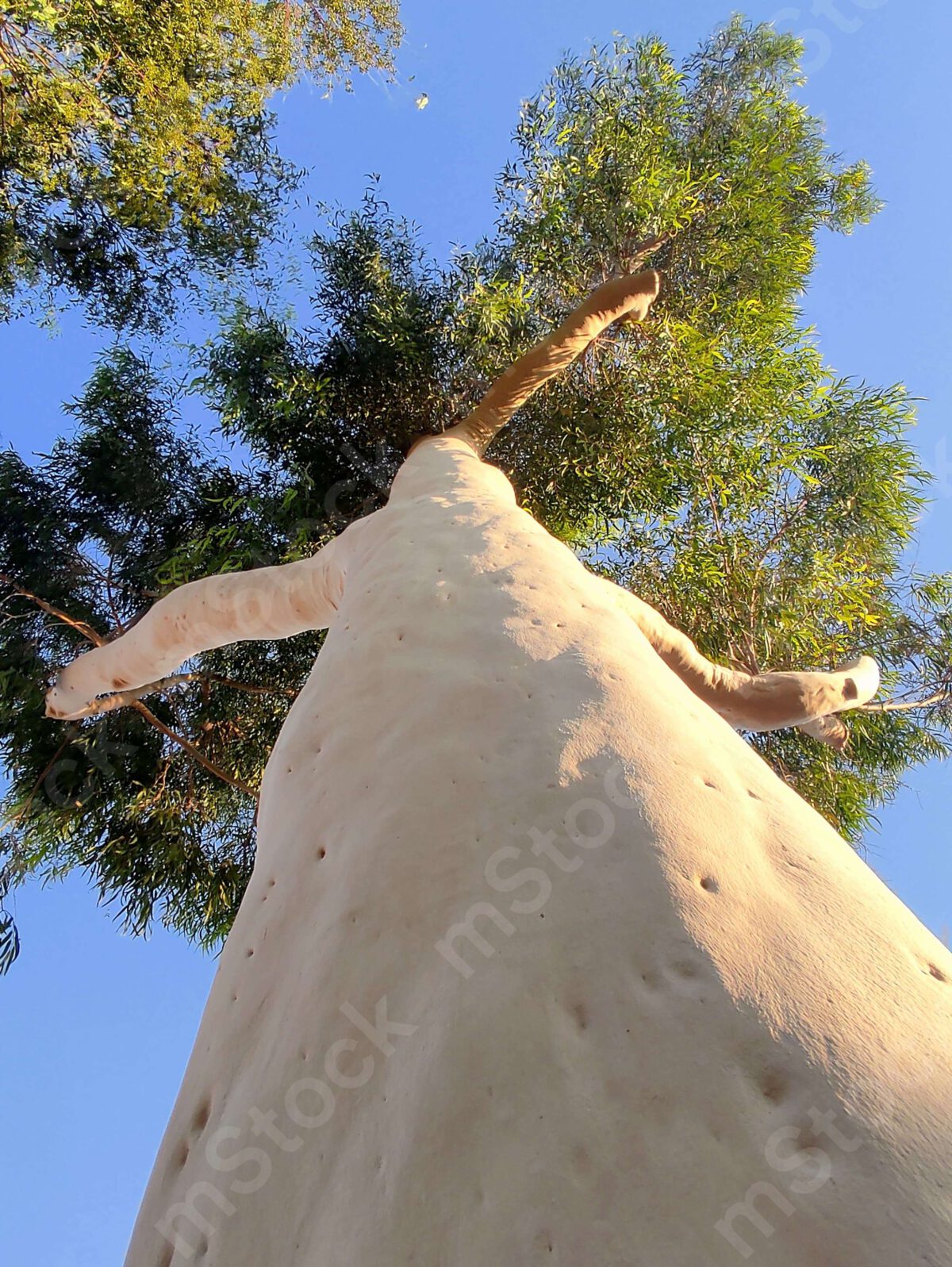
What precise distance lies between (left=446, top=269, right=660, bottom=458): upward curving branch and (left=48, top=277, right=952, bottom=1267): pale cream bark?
2783 millimetres

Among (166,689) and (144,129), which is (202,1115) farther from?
(144,129)

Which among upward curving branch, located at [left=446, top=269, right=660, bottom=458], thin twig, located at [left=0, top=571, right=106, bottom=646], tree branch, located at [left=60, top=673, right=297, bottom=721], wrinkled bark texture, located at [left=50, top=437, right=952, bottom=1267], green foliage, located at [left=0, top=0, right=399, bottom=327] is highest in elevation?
green foliage, located at [left=0, top=0, right=399, bottom=327]

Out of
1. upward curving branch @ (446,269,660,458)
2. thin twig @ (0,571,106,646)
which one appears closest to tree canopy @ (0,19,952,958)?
thin twig @ (0,571,106,646)

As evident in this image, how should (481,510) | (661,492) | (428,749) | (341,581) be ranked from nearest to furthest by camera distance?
(428,749), (481,510), (341,581), (661,492)

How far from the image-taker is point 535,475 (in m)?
5.23

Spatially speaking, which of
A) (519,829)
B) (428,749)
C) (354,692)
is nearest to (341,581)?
(354,692)

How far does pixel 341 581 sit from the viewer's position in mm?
2648

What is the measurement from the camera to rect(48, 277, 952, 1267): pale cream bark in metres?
0.60

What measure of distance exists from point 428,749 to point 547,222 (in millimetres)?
5129

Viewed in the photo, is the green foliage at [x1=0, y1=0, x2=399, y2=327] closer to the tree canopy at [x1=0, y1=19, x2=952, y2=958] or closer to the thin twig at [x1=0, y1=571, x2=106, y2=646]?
the tree canopy at [x1=0, y1=19, x2=952, y2=958]

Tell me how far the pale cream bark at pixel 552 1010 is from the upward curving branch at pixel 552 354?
2783mm

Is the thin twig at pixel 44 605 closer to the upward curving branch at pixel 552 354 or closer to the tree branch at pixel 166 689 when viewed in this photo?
the tree branch at pixel 166 689

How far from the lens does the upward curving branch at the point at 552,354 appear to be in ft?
13.0

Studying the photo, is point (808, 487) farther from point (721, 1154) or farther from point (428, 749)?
point (721, 1154)
